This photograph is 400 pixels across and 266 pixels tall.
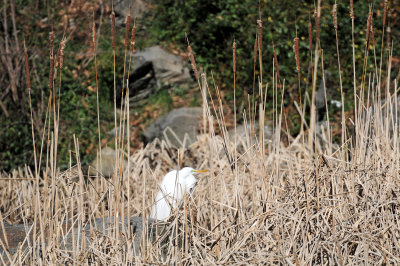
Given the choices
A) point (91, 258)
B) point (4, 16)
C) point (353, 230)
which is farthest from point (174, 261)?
point (4, 16)

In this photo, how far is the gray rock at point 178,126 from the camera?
18.5 feet

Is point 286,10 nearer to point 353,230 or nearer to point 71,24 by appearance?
point 71,24

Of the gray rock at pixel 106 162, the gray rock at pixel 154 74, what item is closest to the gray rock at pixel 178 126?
the gray rock at pixel 106 162

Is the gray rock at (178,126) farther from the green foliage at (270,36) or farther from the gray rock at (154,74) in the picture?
the gray rock at (154,74)

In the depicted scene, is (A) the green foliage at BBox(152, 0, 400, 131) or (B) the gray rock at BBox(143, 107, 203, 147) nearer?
(B) the gray rock at BBox(143, 107, 203, 147)

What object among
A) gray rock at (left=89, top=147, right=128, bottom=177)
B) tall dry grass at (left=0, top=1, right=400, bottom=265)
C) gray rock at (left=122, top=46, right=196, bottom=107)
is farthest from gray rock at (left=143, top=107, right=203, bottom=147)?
tall dry grass at (left=0, top=1, right=400, bottom=265)

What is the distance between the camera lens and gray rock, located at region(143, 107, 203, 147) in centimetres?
565

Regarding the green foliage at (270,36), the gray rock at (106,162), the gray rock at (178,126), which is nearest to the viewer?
the gray rock at (106,162)

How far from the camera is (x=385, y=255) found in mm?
2057

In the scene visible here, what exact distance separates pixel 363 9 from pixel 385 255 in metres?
4.80

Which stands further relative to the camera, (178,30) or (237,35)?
(178,30)

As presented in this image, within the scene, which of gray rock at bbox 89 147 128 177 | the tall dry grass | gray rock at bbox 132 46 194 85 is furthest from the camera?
gray rock at bbox 132 46 194 85

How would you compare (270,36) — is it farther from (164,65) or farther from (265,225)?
(265,225)

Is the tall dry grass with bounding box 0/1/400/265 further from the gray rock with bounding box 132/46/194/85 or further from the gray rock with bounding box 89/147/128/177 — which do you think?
the gray rock with bounding box 132/46/194/85
